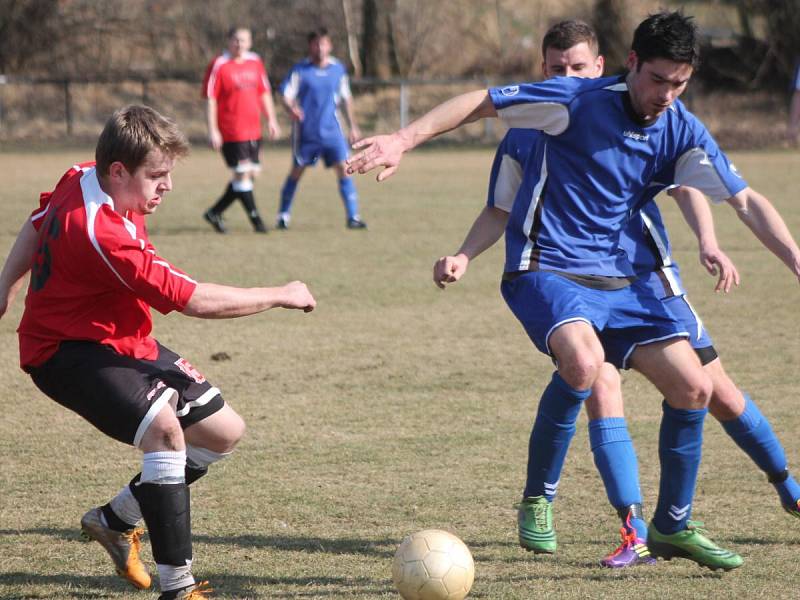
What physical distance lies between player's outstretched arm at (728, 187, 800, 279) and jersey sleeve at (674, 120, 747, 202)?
0.13ft

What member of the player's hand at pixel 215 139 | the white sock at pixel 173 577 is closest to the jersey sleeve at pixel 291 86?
the player's hand at pixel 215 139

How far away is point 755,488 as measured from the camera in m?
4.82

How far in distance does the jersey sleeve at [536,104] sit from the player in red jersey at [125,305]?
3.15ft

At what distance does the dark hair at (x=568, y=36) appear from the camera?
14.8ft

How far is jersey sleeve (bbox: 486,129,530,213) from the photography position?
14.2 ft

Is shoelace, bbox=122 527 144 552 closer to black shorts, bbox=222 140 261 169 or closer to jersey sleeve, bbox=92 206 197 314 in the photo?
jersey sleeve, bbox=92 206 197 314

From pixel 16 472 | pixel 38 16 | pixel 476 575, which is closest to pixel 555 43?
pixel 476 575

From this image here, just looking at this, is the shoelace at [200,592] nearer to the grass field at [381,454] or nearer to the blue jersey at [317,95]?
the grass field at [381,454]

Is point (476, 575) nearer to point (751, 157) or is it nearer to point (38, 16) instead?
point (751, 157)

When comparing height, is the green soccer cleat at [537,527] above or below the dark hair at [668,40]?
below

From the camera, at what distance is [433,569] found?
3479 mm

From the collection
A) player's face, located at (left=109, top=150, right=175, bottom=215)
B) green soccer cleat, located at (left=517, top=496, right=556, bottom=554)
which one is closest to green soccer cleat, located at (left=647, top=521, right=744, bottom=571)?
green soccer cleat, located at (left=517, top=496, right=556, bottom=554)

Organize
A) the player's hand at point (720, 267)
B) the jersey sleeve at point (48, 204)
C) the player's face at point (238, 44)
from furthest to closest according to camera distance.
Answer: the player's face at point (238, 44) → the player's hand at point (720, 267) → the jersey sleeve at point (48, 204)

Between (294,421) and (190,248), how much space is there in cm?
591
